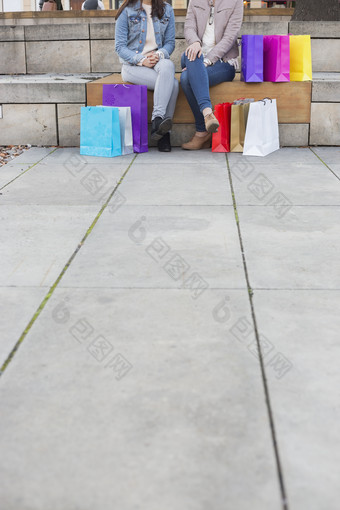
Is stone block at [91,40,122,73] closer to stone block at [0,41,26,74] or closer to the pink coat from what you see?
stone block at [0,41,26,74]

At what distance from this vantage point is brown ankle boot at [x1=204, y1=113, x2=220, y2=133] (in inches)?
289

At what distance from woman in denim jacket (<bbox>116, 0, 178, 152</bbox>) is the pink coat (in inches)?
11.8

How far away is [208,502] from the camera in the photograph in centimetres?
206

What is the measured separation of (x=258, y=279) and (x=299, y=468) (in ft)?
5.87

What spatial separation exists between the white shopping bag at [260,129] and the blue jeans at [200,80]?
0.49m

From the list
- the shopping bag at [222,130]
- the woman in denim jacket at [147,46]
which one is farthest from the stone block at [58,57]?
the shopping bag at [222,130]

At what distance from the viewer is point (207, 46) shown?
319 inches

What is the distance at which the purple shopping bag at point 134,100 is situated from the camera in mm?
7711

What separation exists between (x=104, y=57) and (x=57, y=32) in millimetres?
794

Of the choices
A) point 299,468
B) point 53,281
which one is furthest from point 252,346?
point 53,281

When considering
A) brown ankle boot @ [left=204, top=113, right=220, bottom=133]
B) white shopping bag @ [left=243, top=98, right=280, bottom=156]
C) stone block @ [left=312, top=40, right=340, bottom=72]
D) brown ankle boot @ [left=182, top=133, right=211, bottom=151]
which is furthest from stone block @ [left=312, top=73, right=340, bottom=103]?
stone block @ [left=312, top=40, right=340, bottom=72]

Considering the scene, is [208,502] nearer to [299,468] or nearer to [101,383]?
[299,468]

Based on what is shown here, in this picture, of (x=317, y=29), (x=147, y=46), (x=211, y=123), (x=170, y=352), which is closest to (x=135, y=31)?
(x=147, y=46)

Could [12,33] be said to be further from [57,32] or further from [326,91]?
[326,91]
